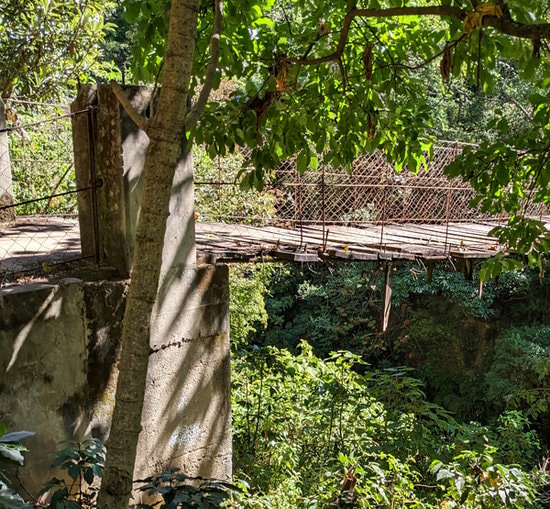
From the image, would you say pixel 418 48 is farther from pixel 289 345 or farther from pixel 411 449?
pixel 289 345

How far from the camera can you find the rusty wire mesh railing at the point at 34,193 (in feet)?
10.1

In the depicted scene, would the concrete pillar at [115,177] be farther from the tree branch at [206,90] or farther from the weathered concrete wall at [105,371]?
the tree branch at [206,90]

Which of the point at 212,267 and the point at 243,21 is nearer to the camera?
the point at 243,21

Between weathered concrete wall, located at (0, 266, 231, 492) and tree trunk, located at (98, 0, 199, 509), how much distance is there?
0.78m

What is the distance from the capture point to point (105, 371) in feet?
8.61

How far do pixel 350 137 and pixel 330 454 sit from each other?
2.54 meters

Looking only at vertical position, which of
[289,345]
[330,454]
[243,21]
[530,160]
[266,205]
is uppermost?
[243,21]

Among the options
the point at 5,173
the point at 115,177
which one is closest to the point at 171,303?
the point at 115,177

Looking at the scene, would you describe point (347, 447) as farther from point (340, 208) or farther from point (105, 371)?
point (340, 208)

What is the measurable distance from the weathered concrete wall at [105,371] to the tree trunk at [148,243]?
0.78m

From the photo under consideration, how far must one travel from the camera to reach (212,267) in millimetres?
3072

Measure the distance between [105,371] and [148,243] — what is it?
1107mm

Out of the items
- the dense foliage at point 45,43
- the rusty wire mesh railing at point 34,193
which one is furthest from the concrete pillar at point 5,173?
the dense foliage at point 45,43

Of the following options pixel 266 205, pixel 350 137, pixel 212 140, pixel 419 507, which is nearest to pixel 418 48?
pixel 350 137
